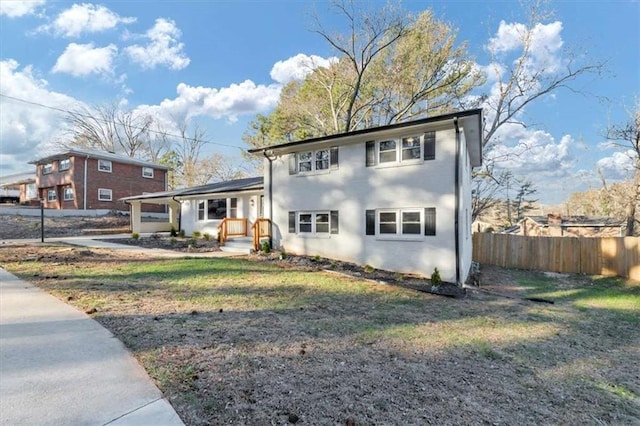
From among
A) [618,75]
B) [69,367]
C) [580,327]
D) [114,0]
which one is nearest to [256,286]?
[69,367]

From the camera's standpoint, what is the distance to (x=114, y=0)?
499 inches

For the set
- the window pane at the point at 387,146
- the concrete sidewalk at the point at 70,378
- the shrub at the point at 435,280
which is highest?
the window pane at the point at 387,146

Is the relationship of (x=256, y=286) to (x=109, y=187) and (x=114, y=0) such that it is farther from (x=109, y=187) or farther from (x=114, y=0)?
(x=109, y=187)

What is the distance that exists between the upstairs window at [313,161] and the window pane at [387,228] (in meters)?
2.81

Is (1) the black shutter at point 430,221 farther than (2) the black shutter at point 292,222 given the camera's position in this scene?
No

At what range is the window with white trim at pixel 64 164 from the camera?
88.6ft

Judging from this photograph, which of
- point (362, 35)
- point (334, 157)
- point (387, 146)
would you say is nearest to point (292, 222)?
point (334, 157)

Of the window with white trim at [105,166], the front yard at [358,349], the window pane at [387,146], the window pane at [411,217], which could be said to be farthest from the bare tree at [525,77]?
the window with white trim at [105,166]

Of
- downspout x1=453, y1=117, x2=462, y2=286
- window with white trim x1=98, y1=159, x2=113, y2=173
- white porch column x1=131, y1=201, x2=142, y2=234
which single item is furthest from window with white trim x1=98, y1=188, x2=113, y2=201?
downspout x1=453, y1=117, x2=462, y2=286

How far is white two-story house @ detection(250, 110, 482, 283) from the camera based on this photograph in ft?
31.5

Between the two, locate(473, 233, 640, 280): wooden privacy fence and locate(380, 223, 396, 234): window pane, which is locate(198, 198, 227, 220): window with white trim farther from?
locate(473, 233, 640, 280): wooden privacy fence

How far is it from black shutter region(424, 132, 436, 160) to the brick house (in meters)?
26.6

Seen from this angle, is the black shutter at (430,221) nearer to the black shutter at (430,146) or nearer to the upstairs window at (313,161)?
the black shutter at (430,146)

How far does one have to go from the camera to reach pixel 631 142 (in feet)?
54.2
